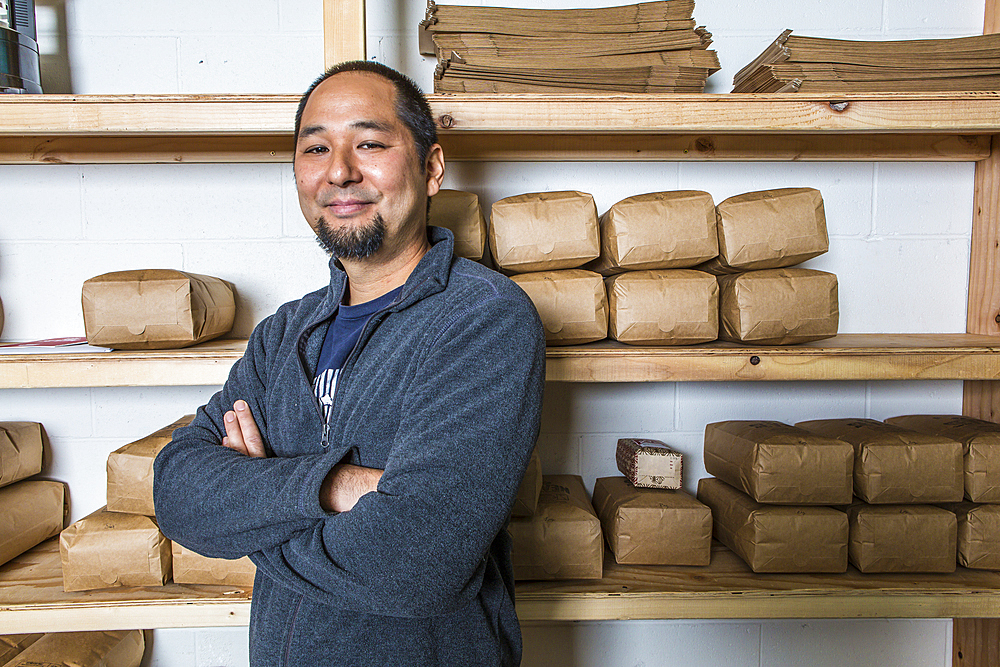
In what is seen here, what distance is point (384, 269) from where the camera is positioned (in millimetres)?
1034

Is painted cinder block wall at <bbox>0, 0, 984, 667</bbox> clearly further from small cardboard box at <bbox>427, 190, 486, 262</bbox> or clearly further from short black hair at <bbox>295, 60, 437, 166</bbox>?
short black hair at <bbox>295, 60, 437, 166</bbox>

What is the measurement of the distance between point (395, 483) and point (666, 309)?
0.66 m

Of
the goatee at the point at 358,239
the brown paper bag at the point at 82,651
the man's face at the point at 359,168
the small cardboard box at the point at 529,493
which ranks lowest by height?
the brown paper bag at the point at 82,651

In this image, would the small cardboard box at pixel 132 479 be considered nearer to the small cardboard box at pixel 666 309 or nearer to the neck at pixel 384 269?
the neck at pixel 384 269

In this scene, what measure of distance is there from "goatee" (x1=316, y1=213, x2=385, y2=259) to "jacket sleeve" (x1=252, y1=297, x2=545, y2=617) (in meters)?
0.22

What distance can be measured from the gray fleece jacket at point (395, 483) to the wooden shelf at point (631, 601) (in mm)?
237

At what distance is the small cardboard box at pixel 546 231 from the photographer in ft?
4.06

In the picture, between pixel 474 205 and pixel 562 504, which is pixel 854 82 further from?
pixel 562 504

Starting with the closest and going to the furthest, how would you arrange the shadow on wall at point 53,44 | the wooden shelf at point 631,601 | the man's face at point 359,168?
the man's face at point 359,168 < the wooden shelf at point 631,601 < the shadow on wall at point 53,44

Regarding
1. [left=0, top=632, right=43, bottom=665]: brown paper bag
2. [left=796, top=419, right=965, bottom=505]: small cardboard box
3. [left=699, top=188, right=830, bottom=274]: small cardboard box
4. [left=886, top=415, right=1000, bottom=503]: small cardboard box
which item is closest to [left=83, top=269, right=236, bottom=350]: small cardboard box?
[left=0, top=632, right=43, bottom=665]: brown paper bag

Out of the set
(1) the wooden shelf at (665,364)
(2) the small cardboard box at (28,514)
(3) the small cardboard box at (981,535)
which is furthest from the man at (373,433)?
(3) the small cardboard box at (981,535)

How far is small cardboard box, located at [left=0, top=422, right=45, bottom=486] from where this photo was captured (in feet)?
4.52

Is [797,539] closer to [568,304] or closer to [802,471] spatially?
[802,471]

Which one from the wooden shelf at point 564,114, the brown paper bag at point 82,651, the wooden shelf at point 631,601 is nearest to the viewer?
the wooden shelf at point 564,114
